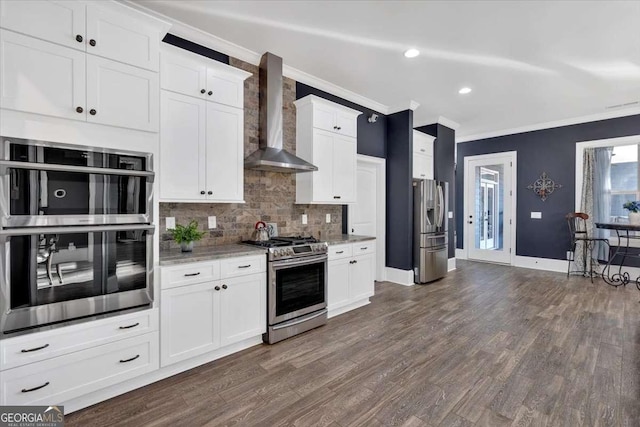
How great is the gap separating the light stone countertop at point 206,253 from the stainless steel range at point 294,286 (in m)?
0.17

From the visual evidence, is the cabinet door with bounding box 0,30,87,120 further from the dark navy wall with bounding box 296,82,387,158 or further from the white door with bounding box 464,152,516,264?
the white door with bounding box 464,152,516,264

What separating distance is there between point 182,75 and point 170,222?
1328mm

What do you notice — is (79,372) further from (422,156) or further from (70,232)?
(422,156)

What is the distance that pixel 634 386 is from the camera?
7.33 feet

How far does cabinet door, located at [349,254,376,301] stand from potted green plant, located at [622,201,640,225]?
172 inches

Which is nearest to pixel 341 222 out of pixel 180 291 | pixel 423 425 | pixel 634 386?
pixel 180 291

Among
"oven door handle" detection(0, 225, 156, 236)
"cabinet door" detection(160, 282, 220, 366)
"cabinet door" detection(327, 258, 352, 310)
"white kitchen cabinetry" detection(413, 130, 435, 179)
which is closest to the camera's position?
"oven door handle" detection(0, 225, 156, 236)

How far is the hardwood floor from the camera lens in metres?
1.93

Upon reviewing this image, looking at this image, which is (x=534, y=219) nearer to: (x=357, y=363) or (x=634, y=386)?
(x=634, y=386)

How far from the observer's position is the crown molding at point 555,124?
17.7 ft

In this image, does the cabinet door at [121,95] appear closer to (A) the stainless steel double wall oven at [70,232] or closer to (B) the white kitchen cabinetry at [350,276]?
(A) the stainless steel double wall oven at [70,232]

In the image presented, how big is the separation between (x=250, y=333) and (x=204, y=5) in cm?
290

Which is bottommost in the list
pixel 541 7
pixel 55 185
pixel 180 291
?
pixel 180 291

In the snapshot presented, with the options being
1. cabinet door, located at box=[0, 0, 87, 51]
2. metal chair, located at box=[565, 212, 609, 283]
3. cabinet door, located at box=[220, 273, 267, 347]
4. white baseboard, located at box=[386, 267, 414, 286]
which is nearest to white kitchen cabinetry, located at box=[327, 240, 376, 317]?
cabinet door, located at box=[220, 273, 267, 347]
